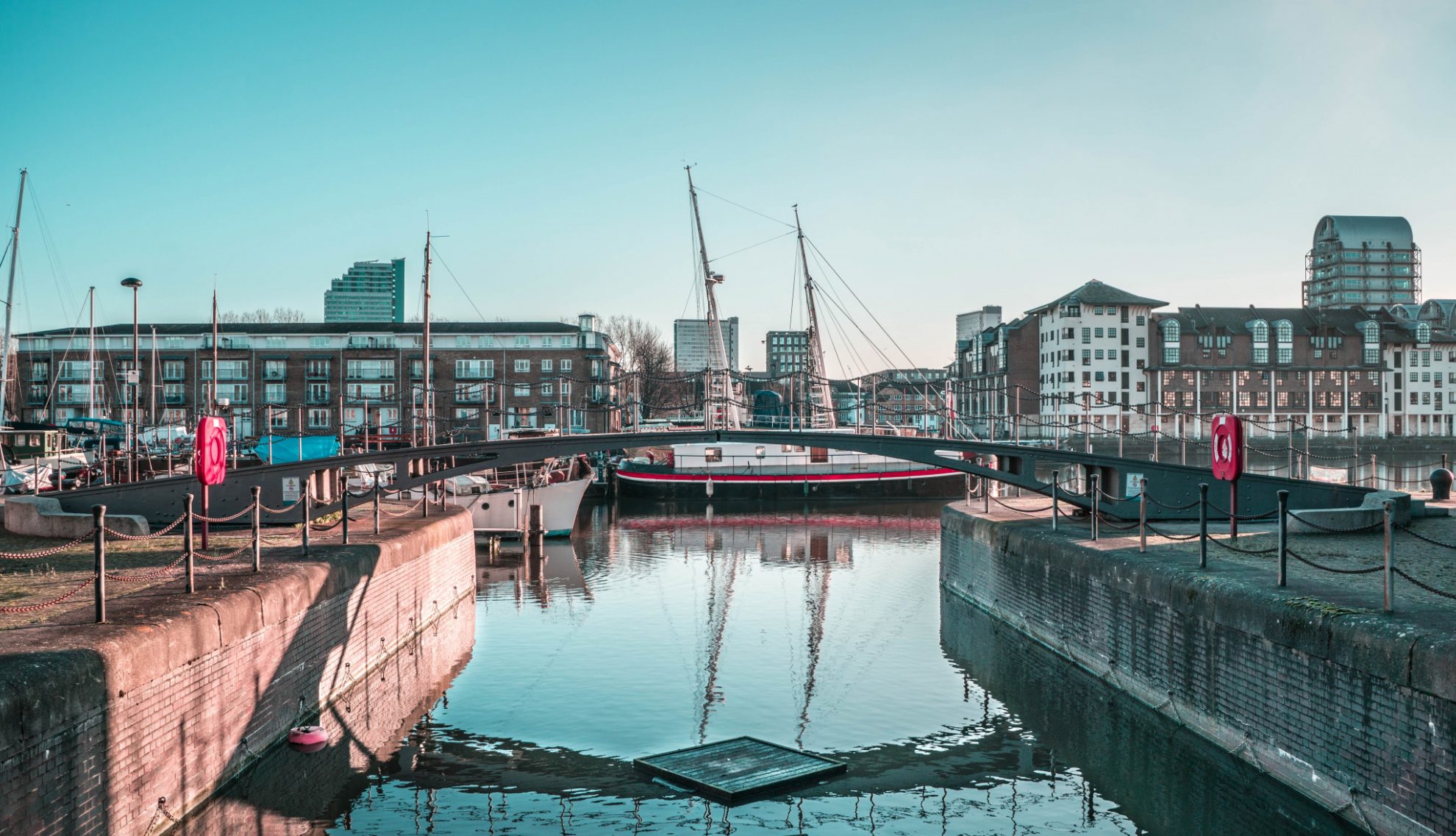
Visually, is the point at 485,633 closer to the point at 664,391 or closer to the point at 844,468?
the point at 844,468

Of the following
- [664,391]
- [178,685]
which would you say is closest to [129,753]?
[178,685]

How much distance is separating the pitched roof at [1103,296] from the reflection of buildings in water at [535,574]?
243ft

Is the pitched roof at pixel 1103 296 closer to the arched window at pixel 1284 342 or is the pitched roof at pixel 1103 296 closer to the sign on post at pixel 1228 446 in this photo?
the arched window at pixel 1284 342

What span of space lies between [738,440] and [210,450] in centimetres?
1295

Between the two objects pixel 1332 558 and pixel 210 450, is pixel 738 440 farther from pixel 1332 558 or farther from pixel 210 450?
pixel 1332 558

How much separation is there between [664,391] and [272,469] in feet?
316

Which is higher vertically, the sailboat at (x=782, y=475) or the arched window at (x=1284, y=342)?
the arched window at (x=1284, y=342)

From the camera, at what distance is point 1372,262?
163 meters

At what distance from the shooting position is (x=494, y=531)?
40.7 metres

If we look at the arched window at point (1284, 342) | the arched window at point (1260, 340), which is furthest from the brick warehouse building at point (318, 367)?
the arched window at point (1284, 342)

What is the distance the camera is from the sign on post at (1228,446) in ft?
58.4

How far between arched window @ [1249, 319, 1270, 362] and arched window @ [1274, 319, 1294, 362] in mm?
803

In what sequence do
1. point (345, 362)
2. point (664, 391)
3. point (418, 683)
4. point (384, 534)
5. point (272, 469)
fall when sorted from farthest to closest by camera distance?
point (664, 391) → point (345, 362) → point (272, 469) → point (384, 534) → point (418, 683)

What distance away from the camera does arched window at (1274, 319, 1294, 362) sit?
343 ft
